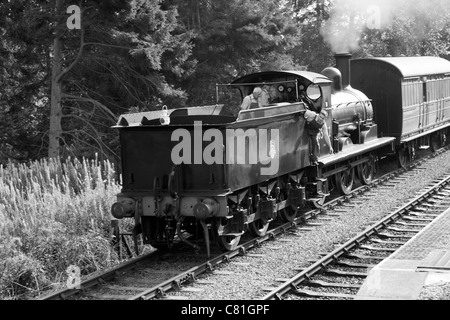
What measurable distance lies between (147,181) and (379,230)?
396cm

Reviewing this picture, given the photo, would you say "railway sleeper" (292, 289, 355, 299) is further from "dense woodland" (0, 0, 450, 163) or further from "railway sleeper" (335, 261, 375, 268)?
"dense woodland" (0, 0, 450, 163)

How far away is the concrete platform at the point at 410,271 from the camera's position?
7.50 meters

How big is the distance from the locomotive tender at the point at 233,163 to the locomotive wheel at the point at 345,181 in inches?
0.9

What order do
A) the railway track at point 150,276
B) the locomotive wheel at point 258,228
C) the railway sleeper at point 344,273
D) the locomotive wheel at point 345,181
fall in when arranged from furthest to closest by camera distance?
the locomotive wheel at point 345,181 → the locomotive wheel at point 258,228 → the railway sleeper at point 344,273 → the railway track at point 150,276

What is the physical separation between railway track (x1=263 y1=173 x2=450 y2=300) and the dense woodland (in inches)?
270

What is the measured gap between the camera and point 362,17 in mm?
30562

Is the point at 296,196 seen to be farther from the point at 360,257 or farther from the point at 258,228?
the point at 360,257

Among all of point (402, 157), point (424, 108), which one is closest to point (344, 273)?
point (402, 157)

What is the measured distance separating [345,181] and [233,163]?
6.27 meters

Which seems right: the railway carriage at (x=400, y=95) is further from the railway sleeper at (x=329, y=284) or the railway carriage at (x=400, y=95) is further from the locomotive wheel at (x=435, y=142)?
the railway sleeper at (x=329, y=284)

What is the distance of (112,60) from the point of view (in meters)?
17.6

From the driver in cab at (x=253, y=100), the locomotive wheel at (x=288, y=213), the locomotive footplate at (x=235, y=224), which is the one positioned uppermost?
the driver in cab at (x=253, y=100)

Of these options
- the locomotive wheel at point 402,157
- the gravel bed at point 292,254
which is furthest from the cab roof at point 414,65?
the gravel bed at point 292,254

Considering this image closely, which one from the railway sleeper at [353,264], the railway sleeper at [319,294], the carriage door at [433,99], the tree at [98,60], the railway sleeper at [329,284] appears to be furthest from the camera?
the carriage door at [433,99]
